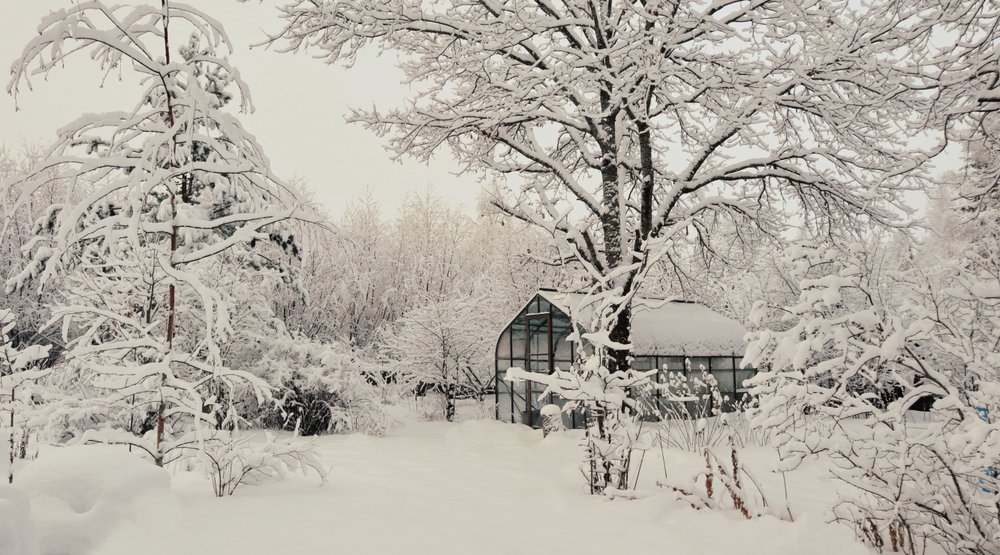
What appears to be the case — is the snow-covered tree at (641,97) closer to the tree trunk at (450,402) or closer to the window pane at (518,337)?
the window pane at (518,337)

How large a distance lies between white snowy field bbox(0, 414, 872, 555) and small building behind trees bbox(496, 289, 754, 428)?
8.47 m

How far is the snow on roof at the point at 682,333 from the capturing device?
14030 millimetres

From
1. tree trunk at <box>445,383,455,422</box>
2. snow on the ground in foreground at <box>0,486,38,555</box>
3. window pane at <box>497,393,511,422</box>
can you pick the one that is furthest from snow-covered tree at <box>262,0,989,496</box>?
tree trunk at <box>445,383,455,422</box>

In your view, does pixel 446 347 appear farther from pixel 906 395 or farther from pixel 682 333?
pixel 906 395

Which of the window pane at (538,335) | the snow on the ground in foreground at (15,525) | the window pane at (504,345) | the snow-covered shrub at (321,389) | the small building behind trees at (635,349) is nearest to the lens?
the snow on the ground in foreground at (15,525)

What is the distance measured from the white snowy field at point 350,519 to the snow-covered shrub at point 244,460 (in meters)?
0.13

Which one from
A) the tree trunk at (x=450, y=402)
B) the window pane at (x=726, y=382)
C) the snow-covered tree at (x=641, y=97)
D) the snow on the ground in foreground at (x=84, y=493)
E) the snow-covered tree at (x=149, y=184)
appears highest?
the snow-covered tree at (x=641, y=97)

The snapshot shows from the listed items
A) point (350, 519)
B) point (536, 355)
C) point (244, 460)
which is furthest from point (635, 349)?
point (350, 519)

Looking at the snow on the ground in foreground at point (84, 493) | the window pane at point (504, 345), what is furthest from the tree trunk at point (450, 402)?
the snow on the ground in foreground at point (84, 493)

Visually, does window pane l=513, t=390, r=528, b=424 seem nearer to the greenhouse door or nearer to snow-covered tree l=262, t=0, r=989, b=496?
the greenhouse door

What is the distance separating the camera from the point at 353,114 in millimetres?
9312

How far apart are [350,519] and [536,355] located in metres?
11.2

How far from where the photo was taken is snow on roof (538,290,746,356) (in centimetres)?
1403

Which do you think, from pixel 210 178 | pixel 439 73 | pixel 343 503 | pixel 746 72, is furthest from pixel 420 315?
pixel 343 503
